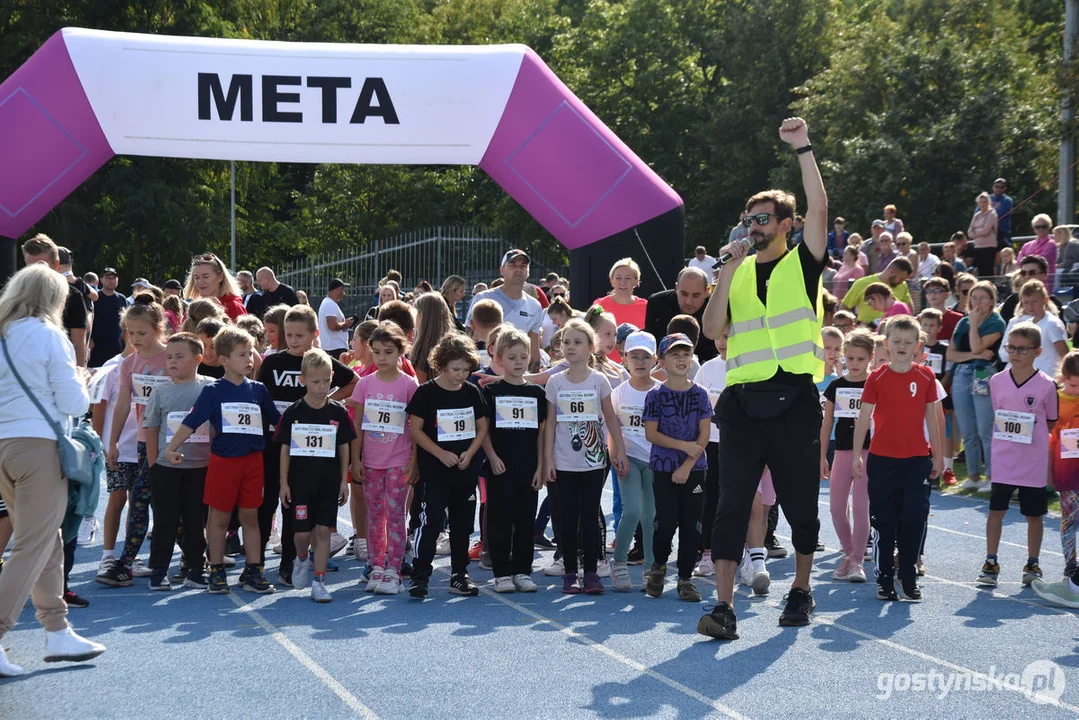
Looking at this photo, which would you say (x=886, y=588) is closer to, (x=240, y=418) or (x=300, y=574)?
(x=300, y=574)

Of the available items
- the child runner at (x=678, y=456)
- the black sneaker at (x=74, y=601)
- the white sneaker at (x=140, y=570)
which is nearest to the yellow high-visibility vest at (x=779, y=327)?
the child runner at (x=678, y=456)

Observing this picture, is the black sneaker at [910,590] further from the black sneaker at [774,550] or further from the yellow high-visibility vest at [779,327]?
the yellow high-visibility vest at [779,327]

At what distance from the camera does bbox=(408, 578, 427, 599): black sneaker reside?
7.37 m

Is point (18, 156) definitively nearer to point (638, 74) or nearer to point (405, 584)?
point (405, 584)

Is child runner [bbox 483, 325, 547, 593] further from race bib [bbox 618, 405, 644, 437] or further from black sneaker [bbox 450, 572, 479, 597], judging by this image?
race bib [bbox 618, 405, 644, 437]

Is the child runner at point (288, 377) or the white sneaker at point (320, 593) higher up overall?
the child runner at point (288, 377)

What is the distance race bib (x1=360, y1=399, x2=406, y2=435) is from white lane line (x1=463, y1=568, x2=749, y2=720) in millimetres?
1098

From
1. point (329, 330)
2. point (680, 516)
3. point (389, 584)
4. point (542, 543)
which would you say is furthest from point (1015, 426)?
point (329, 330)

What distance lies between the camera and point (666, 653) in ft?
20.1

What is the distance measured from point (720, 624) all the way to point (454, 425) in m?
2.01

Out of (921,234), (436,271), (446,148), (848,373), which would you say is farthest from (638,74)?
(848,373)

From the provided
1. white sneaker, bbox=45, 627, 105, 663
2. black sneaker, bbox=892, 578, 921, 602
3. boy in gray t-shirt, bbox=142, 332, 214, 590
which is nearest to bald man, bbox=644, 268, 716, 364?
black sneaker, bbox=892, 578, 921, 602

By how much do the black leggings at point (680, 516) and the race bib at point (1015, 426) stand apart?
6.36 feet

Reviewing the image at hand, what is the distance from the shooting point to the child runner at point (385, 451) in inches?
300
